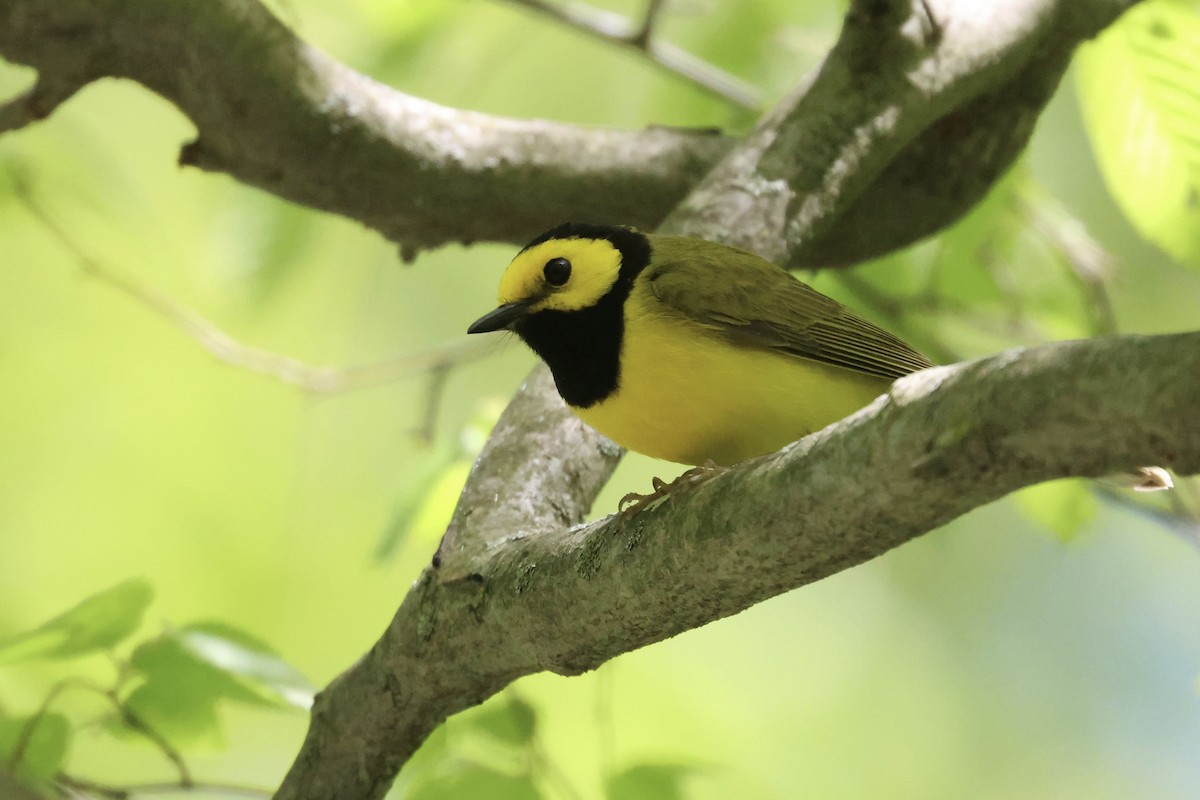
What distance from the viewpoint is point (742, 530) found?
150 cm

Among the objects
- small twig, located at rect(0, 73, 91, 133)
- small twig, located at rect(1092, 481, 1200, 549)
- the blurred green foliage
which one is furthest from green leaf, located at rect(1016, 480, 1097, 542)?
small twig, located at rect(0, 73, 91, 133)

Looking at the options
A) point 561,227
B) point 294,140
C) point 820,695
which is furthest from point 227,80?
point 820,695

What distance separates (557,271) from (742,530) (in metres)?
1.18

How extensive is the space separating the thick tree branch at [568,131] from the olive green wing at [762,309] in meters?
0.26

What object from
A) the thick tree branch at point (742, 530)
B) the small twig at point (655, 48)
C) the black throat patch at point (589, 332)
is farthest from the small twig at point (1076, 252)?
the thick tree branch at point (742, 530)

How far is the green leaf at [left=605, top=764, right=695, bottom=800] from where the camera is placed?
236 centimetres

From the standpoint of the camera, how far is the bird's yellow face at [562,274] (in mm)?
2502

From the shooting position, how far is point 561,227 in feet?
8.47

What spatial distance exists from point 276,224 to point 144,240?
258 cm

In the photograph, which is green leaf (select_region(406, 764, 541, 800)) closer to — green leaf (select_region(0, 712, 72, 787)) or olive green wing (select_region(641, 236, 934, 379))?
green leaf (select_region(0, 712, 72, 787))

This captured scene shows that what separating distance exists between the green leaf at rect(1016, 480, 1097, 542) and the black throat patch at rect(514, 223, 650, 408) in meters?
1.27

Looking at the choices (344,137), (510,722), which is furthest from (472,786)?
(344,137)

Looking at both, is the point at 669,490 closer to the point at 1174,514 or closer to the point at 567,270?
the point at 567,270

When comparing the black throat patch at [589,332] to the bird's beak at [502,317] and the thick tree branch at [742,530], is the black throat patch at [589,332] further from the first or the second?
the thick tree branch at [742,530]
